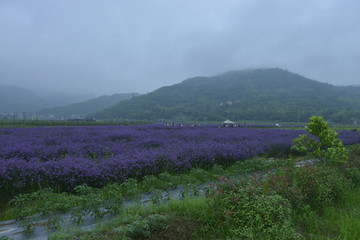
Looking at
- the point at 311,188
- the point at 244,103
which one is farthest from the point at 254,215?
the point at 244,103

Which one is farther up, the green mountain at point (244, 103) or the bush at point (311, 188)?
the green mountain at point (244, 103)

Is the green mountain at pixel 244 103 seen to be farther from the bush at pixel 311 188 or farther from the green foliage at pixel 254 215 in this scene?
the green foliage at pixel 254 215

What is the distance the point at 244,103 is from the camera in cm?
13012

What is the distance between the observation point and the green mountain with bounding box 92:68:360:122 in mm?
101562

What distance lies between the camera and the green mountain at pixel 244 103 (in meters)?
102

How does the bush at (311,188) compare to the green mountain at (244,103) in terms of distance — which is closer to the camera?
the bush at (311,188)

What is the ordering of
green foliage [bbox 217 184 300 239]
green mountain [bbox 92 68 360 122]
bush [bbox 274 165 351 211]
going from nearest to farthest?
green foliage [bbox 217 184 300 239] < bush [bbox 274 165 351 211] < green mountain [bbox 92 68 360 122]

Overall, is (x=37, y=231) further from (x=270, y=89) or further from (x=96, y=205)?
(x=270, y=89)

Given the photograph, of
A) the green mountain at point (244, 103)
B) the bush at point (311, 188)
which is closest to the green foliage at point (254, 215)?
the bush at point (311, 188)

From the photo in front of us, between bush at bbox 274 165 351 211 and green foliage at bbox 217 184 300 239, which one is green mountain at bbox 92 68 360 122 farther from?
green foliage at bbox 217 184 300 239

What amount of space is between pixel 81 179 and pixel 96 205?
2.22m

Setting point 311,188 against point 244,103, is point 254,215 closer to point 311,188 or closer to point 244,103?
point 311,188

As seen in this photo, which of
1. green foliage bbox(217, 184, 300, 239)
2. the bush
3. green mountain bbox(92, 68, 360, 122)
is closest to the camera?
green foliage bbox(217, 184, 300, 239)

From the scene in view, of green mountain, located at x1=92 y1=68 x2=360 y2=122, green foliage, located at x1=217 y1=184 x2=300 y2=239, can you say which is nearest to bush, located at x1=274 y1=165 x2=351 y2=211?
green foliage, located at x1=217 y1=184 x2=300 y2=239
